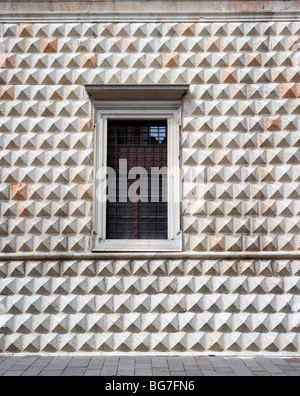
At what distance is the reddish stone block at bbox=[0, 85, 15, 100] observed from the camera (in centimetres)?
809

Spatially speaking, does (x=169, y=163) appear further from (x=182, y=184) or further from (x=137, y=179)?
(x=137, y=179)

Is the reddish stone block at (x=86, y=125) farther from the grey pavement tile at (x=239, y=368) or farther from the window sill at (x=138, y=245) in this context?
the grey pavement tile at (x=239, y=368)

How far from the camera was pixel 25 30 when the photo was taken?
8203 mm

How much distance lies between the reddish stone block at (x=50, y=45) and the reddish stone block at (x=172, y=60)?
6.36 feet

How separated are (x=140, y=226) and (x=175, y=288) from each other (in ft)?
4.07

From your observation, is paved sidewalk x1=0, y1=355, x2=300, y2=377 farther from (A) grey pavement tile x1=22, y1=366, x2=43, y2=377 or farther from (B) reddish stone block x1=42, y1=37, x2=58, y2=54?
(B) reddish stone block x1=42, y1=37, x2=58, y2=54

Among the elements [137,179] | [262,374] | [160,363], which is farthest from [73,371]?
[137,179]

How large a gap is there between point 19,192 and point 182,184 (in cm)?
278

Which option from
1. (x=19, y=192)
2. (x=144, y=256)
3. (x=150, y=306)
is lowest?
(x=150, y=306)

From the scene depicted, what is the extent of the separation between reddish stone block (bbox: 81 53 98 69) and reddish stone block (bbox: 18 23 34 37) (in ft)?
3.42

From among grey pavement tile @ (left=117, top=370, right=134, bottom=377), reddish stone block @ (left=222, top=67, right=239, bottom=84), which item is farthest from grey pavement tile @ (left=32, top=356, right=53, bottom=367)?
reddish stone block @ (left=222, top=67, right=239, bottom=84)

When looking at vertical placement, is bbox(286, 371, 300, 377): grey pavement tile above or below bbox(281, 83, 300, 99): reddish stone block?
below

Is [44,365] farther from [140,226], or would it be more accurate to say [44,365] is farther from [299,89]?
[299,89]

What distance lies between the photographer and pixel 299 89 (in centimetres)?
811
